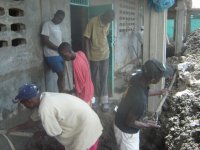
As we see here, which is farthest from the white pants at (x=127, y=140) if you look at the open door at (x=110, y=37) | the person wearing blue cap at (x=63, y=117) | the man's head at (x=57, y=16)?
the open door at (x=110, y=37)

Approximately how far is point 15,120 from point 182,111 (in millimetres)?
2715

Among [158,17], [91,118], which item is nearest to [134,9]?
[158,17]

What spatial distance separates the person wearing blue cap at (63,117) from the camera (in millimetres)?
2820

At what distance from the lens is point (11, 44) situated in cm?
483

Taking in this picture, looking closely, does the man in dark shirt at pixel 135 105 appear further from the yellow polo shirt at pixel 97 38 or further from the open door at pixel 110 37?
the open door at pixel 110 37

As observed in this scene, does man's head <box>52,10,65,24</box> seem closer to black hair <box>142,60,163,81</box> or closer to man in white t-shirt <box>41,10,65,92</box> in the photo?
man in white t-shirt <box>41,10,65,92</box>

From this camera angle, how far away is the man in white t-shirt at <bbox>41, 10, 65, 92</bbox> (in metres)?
5.33

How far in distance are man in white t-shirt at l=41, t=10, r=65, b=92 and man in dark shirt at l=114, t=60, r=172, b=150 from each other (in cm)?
206

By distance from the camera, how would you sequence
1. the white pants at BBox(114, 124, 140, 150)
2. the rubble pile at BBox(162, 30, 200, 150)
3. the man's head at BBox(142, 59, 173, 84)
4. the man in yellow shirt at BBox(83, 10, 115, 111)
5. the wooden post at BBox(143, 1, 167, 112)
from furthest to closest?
the man in yellow shirt at BBox(83, 10, 115, 111)
the wooden post at BBox(143, 1, 167, 112)
the rubble pile at BBox(162, 30, 200, 150)
the white pants at BBox(114, 124, 140, 150)
the man's head at BBox(142, 59, 173, 84)

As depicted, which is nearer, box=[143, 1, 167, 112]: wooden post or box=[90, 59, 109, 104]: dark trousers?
box=[143, 1, 167, 112]: wooden post

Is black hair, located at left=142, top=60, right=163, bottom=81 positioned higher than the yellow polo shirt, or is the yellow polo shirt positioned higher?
the yellow polo shirt

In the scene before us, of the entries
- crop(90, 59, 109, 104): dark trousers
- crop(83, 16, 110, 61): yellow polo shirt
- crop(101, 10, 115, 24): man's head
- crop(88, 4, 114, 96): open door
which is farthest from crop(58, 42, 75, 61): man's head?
crop(88, 4, 114, 96): open door

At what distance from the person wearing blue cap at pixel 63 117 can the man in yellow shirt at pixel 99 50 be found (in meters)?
2.84

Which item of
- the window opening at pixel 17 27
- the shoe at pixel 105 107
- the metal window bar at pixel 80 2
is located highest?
the metal window bar at pixel 80 2
